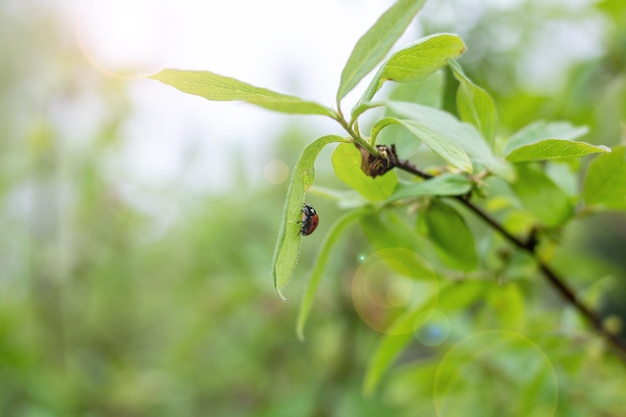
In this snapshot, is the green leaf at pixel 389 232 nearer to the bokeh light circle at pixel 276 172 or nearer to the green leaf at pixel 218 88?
the green leaf at pixel 218 88

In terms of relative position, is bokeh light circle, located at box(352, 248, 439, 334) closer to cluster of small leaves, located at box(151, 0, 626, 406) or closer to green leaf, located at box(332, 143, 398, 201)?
cluster of small leaves, located at box(151, 0, 626, 406)

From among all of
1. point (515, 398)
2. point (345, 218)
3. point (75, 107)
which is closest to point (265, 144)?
point (75, 107)

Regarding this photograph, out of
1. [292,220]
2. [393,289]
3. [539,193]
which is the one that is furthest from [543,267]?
[393,289]

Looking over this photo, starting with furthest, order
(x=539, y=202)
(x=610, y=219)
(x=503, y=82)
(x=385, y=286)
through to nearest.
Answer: (x=610, y=219), (x=385, y=286), (x=503, y=82), (x=539, y=202)

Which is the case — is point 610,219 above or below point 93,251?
below

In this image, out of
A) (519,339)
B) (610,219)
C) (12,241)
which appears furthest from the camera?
(610,219)

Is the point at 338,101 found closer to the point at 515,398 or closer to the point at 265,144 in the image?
the point at 515,398

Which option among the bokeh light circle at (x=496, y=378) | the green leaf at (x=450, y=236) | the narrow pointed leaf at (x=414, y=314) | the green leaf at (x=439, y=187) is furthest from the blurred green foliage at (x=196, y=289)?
the green leaf at (x=439, y=187)
